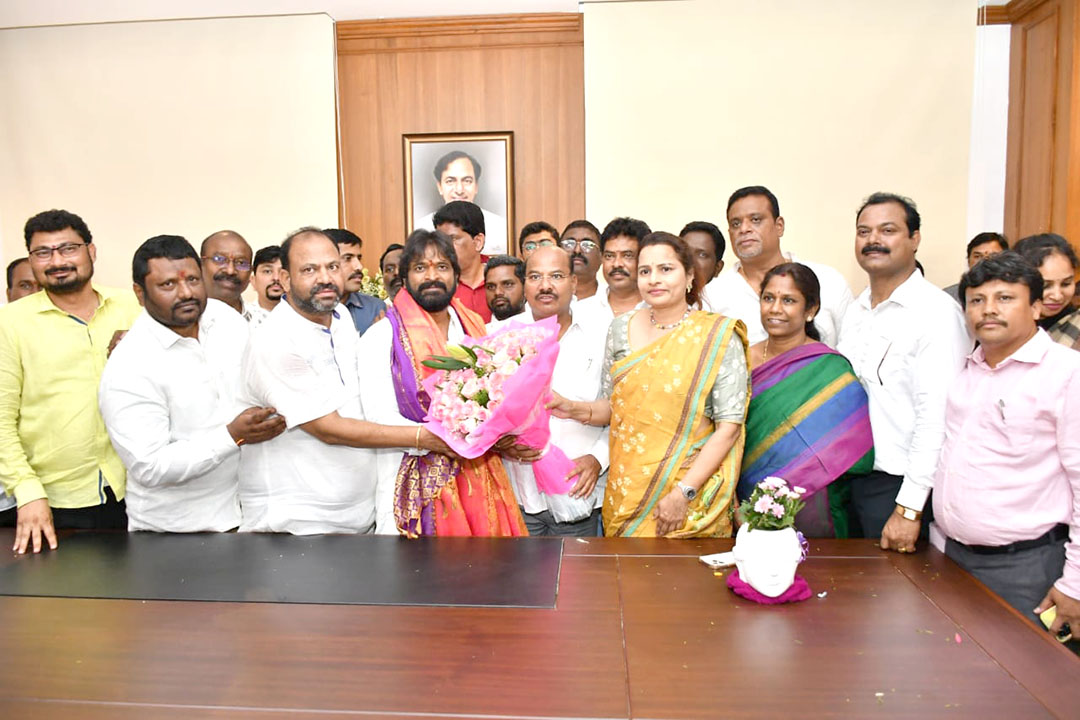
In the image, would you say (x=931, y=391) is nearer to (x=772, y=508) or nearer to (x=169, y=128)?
(x=772, y=508)

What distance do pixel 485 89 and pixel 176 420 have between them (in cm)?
403

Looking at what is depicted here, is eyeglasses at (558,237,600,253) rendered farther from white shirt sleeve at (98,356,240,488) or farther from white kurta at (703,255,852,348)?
white shirt sleeve at (98,356,240,488)

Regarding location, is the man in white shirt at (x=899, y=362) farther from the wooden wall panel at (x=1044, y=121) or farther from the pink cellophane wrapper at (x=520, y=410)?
the wooden wall panel at (x=1044, y=121)

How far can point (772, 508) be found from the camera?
180 centimetres

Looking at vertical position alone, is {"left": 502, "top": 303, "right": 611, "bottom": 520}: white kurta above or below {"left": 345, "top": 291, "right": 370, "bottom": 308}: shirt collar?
below

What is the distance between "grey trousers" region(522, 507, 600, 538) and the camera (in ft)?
8.68

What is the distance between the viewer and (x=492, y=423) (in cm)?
213

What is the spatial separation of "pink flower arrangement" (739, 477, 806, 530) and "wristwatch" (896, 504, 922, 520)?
1.71 feet

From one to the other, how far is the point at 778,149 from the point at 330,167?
3239 millimetres

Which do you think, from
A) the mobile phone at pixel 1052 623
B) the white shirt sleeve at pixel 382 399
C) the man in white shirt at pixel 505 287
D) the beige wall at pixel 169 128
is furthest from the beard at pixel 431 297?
the beige wall at pixel 169 128

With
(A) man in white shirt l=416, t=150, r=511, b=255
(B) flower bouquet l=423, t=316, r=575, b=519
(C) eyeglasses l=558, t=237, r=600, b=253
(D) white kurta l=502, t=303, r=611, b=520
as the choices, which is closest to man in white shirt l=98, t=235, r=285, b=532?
(B) flower bouquet l=423, t=316, r=575, b=519

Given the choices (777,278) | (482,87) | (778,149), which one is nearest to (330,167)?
(482,87)

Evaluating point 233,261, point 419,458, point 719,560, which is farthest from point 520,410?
point 233,261

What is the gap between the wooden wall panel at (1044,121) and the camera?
180 inches
